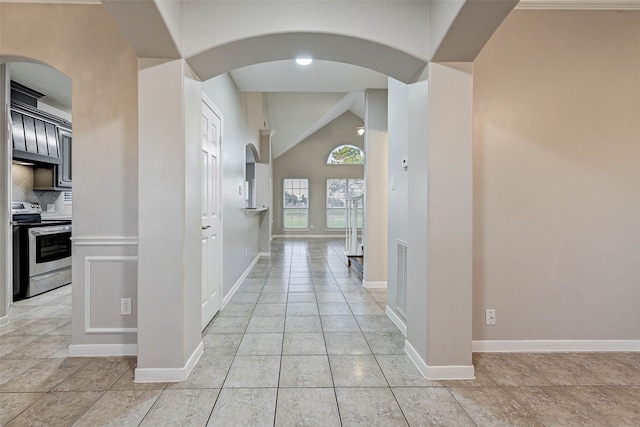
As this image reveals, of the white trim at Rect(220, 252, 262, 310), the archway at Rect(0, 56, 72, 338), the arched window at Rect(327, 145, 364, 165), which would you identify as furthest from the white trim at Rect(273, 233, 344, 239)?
the archway at Rect(0, 56, 72, 338)

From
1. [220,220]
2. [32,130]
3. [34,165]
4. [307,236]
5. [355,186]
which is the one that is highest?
[32,130]

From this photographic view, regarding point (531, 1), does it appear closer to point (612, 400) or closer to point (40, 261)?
point (612, 400)

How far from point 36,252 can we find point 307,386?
3.90 metres

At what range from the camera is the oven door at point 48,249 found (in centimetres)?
366

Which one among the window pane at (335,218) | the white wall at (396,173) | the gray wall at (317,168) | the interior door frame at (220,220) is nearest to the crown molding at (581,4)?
the white wall at (396,173)

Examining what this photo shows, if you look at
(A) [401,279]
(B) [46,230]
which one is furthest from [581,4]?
(B) [46,230]

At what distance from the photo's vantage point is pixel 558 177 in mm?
2283

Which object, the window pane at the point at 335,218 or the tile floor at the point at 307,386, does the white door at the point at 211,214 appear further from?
the window pane at the point at 335,218

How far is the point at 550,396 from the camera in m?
1.76

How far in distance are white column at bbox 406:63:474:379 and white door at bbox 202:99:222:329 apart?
188 cm

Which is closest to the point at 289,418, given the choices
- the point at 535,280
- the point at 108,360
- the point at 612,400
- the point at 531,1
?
the point at 108,360

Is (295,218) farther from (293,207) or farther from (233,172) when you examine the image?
(233,172)

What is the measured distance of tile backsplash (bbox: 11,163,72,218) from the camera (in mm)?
4129

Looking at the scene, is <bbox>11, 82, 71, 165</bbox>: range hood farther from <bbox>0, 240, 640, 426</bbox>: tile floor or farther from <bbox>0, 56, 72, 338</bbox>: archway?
<bbox>0, 240, 640, 426</bbox>: tile floor
